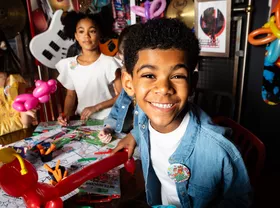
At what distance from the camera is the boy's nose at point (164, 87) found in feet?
2.13

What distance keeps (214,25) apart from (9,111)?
1632 mm

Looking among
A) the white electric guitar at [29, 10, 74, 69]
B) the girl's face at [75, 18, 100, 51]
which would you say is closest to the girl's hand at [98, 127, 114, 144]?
the girl's face at [75, 18, 100, 51]

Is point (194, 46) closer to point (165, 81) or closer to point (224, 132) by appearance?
point (165, 81)

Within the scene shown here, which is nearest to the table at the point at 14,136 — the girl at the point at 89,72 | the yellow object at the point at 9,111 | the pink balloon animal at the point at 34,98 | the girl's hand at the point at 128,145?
the pink balloon animal at the point at 34,98

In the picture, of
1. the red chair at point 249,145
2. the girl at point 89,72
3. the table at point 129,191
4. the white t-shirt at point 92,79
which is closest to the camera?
the table at point 129,191

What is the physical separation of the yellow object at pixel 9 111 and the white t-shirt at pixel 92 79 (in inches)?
12.4

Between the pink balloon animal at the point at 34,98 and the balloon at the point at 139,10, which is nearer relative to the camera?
the pink balloon animal at the point at 34,98

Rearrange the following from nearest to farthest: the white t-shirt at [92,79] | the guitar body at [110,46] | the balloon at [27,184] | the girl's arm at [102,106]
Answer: the balloon at [27,184]
the girl's arm at [102,106]
the white t-shirt at [92,79]
the guitar body at [110,46]

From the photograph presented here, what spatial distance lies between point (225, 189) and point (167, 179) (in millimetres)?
212

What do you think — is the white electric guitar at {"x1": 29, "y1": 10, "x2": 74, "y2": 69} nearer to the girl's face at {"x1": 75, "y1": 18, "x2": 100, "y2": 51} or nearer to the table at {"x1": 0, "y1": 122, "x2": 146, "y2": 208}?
the girl's face at {"x1": 75, "y1": 18, "x2": 100, "y2": 51}

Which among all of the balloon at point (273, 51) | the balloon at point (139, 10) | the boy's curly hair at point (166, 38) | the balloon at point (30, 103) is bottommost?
the balloon at point (30, 103)

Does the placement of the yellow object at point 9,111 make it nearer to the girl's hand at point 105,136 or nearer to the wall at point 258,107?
the girl's hand at point 105,136

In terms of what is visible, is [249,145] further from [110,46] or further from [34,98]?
[110,46]

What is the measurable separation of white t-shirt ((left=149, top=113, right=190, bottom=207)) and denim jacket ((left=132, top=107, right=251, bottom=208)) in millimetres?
28
